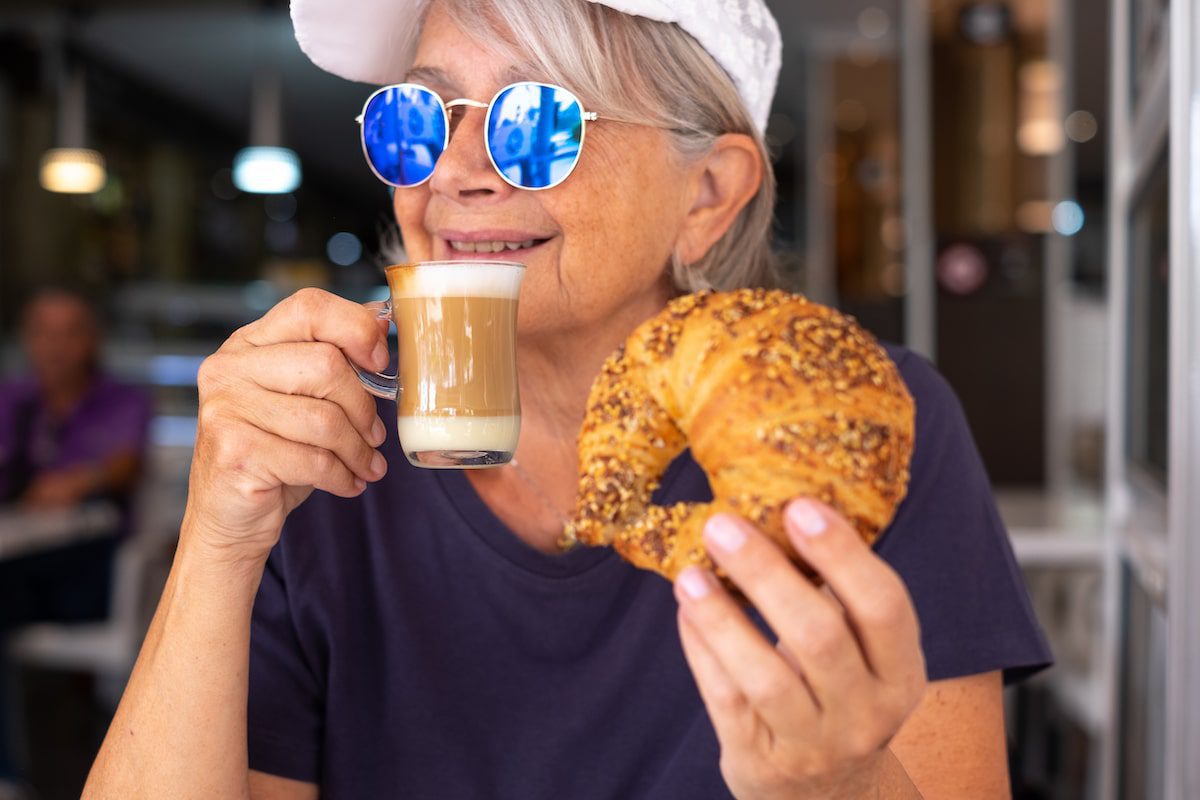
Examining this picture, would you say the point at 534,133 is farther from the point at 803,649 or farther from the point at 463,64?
the point at 803,649

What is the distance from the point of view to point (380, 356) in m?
1.20

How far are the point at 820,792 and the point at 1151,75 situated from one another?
4.86ft

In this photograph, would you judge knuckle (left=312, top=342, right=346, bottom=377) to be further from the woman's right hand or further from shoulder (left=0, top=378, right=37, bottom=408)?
shoulder (left=0, top=378, right=37, bottom=408)

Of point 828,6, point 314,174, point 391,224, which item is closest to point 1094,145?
point 828,6

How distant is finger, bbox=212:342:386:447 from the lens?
115 cm

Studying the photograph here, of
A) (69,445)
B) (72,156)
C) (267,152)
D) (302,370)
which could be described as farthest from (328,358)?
(72,156)

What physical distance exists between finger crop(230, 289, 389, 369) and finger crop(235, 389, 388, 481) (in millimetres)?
62

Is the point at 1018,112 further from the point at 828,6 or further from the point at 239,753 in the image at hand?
the point at 239,753

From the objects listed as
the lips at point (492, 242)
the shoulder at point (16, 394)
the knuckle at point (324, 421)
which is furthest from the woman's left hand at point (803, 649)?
the shoulder at point (16, 394)

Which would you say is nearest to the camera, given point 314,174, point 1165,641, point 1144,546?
point 1165,641

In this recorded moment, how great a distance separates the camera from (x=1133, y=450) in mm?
2291

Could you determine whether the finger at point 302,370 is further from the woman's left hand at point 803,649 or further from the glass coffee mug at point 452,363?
the woman's left hand at point 803,649

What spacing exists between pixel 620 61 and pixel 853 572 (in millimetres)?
855

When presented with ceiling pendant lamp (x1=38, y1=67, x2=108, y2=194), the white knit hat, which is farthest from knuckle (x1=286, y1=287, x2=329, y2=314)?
ceiling pendant lamp (x1=38, y1=67, x2=108, y2=194)
